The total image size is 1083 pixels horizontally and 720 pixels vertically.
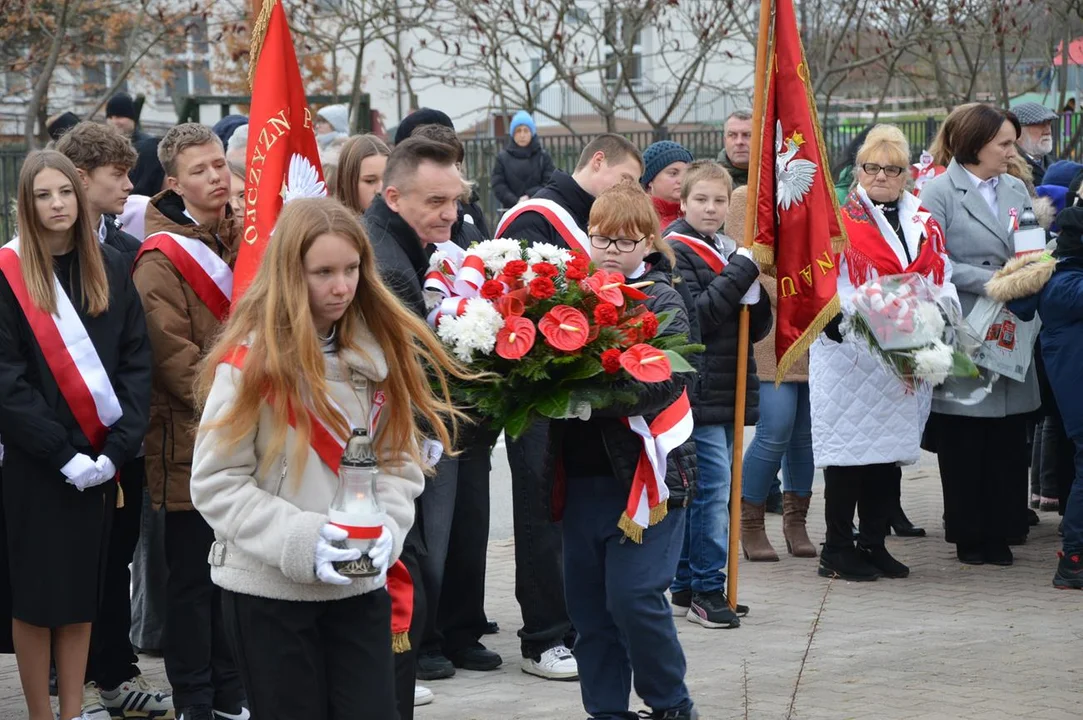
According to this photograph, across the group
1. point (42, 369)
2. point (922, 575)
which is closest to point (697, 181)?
point (922, 575)

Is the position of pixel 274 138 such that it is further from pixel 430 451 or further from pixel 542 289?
pixel 430 451

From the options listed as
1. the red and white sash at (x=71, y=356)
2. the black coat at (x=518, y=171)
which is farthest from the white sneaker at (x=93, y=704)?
the black coat at (x=518, y=171)

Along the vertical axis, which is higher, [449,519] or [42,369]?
[42,369]

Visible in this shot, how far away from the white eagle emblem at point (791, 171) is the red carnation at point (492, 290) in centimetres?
231

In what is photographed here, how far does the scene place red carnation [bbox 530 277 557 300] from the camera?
5.01m

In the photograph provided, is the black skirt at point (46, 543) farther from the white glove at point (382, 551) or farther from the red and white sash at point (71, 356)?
the white glove at point (382, 551)

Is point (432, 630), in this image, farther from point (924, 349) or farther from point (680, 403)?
point (924, 349)

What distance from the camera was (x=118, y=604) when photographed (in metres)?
6.10

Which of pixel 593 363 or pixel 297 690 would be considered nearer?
pixel 297 690

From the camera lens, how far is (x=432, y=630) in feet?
21.1

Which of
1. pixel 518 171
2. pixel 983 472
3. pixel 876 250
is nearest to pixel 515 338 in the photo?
pixel 876 250

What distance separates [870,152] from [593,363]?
11.1ft

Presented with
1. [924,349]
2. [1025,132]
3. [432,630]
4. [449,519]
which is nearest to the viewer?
[449,519]

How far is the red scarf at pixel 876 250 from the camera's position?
7.73m
